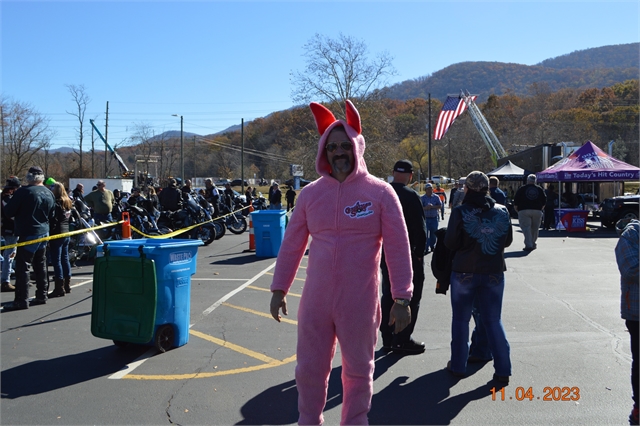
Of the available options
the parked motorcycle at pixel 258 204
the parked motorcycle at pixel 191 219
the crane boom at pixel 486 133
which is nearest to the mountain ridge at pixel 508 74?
the crane boom at pixel 486 133

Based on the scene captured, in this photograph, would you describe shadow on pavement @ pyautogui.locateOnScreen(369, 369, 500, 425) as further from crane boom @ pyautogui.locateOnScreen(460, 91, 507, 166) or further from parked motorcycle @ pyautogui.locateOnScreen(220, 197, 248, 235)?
crane boom @ pyautogui.locateOnScreen(460, 91, 507, 166)

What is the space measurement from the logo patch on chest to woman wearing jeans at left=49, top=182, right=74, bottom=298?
685 centimetres

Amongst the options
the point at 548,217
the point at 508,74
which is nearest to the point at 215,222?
the point at 548,217

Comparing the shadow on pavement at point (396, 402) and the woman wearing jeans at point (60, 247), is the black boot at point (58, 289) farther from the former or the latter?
the shadow on pavement at point (396, 402)

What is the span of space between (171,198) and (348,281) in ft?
46.0

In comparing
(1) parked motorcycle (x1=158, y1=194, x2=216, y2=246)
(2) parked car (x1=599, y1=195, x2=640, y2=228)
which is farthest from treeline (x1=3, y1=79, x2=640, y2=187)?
(1) parked motorcycle (x1=158, y1=194, x2=216, y2=246)

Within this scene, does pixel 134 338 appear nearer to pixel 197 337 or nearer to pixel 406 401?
pixel 197 337

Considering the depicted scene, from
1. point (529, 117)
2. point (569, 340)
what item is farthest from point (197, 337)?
point (529, 117)

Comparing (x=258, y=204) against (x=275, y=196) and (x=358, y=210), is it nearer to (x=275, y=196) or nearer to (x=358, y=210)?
(x=275, y=196)

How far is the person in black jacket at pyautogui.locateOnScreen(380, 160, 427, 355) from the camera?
18.4 ft

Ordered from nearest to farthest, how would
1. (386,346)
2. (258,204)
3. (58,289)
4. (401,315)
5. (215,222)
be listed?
(401,315)
(386,346)
(58,289)
(215,222)
(258,204)

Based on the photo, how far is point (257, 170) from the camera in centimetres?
10512

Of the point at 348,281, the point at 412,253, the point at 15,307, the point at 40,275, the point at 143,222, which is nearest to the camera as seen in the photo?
the point at 348,281

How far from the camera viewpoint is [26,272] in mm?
7984
